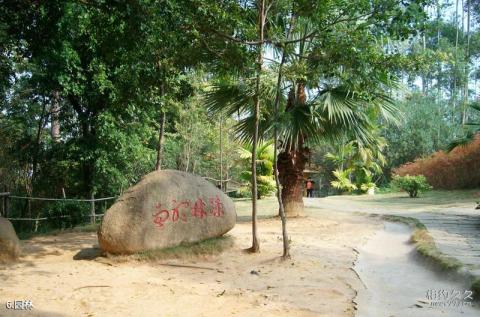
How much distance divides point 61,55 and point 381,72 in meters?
7.33

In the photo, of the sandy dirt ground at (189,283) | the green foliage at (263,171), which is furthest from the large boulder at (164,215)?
the green foliage at (263,171)

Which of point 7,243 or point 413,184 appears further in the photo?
point 413,184

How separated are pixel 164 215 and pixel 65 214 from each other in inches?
231

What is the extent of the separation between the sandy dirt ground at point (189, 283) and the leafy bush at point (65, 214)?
2.89 meters

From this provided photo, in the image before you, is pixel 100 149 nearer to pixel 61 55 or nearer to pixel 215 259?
pixel 61 55

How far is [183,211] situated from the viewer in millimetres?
7828

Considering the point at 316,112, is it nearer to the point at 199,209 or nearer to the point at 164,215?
the point at 199,209

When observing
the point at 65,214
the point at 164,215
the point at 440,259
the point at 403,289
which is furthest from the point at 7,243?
the point at 440,259

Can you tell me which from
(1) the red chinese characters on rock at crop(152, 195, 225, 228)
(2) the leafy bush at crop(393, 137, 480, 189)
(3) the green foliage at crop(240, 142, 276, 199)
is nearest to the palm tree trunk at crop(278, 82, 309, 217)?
(1) the red chinese characters on rock at crop(152, 195, 225, 228)

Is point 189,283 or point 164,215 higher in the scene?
point 164,215

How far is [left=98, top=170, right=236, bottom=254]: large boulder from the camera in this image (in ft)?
23.9

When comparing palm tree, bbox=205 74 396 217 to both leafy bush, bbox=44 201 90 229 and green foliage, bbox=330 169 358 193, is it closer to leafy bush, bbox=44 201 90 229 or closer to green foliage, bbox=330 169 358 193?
leafy bush, bbox=44 201 90 229

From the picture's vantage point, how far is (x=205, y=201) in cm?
816

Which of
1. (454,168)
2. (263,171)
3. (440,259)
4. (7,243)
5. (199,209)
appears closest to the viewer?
(440,259)
